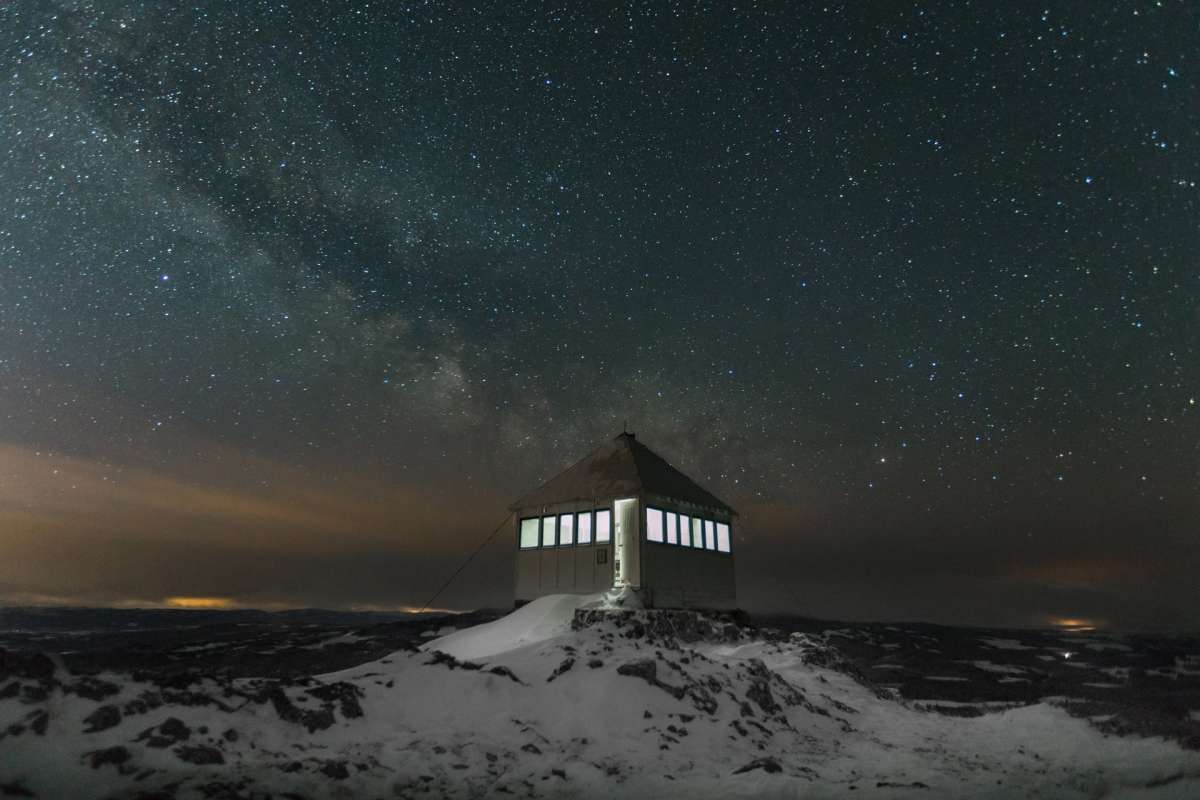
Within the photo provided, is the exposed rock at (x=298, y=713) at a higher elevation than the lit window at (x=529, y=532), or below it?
below

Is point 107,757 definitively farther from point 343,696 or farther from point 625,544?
point 625,544

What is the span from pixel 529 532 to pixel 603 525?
Result: 154 inches

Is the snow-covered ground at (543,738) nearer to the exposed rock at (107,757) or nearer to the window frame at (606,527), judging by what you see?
the exposed rock at (107,757)

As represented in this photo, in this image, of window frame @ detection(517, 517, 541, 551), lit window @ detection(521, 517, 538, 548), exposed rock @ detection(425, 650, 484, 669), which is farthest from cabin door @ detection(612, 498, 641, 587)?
exposed rock @ detection(425, 650, 484, 669)

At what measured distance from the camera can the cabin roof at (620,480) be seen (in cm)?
2322

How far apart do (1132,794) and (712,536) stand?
18.1 meters

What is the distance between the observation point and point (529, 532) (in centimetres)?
2561

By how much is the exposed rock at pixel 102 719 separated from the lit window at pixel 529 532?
61.7 feet

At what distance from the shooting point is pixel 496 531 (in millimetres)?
25859

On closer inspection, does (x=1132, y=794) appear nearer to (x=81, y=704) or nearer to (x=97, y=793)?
(x=97, y=793)

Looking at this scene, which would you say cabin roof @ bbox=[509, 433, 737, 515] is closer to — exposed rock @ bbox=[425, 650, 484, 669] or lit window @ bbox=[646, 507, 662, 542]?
lit window @ bbox=[646, 507, 662, 542]

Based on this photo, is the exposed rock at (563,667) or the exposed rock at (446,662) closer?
the exposed rock at (446,662)

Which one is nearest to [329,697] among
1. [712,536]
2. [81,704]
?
[81,704]

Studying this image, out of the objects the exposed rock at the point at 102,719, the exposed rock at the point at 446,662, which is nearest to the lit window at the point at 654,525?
the exposed rock at the point at 446,662
